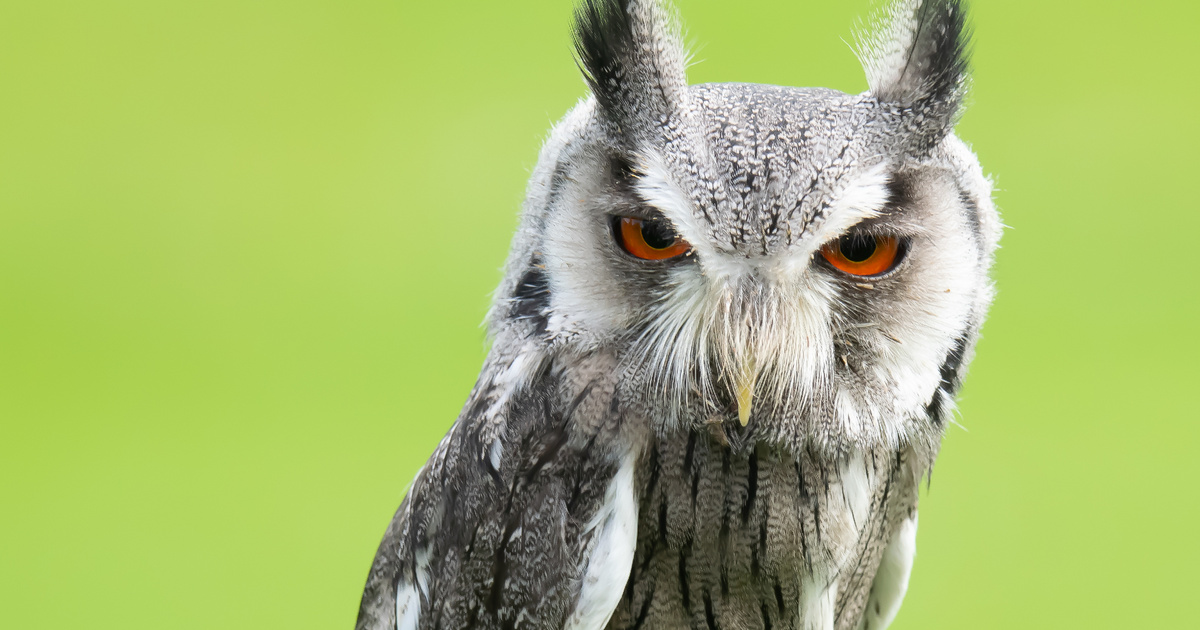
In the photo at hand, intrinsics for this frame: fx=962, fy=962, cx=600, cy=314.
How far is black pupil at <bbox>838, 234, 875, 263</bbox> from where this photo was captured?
80 centimetres

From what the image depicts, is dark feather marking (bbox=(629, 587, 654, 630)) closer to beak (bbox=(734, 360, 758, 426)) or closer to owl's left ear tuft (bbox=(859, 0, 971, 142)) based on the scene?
beak (bbox=(734, 360, 758, 426))

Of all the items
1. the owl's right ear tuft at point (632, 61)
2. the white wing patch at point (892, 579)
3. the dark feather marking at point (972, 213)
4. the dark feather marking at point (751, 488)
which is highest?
the owl's right ear tuft at point (632, 61)

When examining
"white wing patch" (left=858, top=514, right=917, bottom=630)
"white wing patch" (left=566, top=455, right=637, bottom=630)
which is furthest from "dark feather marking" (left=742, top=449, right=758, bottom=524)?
"white wing patch" (left=858, top=514, right=917, bottom=630)

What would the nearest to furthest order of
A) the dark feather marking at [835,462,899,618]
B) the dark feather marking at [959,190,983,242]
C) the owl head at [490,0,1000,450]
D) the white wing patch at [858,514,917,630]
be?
the owl head at [490,0,1000,450]
the dark feather marking at [959,190,983,242]
the dark feather marking at [835,462,899,618]
the white wing patch at [858,514,917,630]

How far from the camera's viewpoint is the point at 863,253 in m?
0.82

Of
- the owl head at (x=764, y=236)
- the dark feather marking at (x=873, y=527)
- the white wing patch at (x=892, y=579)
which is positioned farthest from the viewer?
the white wing patch at (x=892, y=579)

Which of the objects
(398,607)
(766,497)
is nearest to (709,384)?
(766,497)

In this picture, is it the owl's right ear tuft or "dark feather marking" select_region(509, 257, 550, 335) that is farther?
"dark feather marking" select_region(509, 257, 550, 335)

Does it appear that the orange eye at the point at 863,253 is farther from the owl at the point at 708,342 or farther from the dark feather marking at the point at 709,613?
the dark feather marking at the point at 709,613

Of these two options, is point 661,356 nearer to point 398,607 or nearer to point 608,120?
point 608,120

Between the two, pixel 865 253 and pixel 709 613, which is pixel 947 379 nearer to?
pixel 865 253

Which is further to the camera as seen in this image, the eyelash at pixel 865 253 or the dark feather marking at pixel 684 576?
the dark feather marking at pixel 684 576

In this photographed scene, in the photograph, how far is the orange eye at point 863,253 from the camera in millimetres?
802

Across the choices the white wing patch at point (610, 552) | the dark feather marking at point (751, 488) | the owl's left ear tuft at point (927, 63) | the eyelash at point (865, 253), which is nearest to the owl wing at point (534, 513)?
the white wing patch at point (610, 552)
